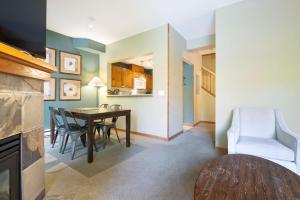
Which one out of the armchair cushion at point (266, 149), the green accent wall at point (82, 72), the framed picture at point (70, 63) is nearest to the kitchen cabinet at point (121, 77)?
the green accent wall at point (82, 72)

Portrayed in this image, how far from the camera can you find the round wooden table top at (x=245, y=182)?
901mm

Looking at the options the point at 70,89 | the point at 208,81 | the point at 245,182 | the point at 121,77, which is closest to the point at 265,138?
the point at 245,182

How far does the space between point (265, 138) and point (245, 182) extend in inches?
60.4

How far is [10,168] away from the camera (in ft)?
3.64

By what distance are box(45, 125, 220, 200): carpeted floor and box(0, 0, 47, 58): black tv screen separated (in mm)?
1437

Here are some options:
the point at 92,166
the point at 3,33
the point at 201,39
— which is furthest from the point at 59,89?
the point at 201,39

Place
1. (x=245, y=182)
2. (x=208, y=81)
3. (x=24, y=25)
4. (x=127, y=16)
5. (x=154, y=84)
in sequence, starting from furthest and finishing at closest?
(x=208, y=81) → (x=154, y=84) → (x=127, y=16) → (x=24, y=25) → (x=245, y=182)

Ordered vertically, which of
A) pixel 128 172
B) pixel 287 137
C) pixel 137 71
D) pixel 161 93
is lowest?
pixel 128 172

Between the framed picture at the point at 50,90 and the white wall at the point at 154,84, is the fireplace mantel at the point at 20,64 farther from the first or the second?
the framed picture at the point at 50,90

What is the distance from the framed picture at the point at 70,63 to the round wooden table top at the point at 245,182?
13.7ft

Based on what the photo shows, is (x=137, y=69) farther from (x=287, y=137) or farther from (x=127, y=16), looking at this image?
(x=287, y=137)

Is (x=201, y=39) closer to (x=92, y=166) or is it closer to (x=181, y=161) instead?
(x=181, y=161)

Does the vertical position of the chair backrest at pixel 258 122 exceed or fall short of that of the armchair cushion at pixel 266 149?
it exceeds it

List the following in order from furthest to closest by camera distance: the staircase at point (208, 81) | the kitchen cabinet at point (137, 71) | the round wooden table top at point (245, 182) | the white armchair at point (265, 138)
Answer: the kitchen cabinet at point (137, 71) → the staircase at point (208, 81) → the white armchair at point (265, 138) → the round wooden table top at point (245, 182)
